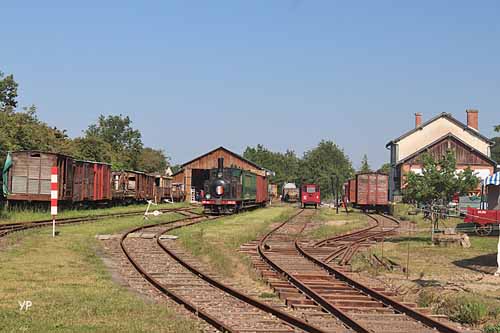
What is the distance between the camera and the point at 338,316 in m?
10.2

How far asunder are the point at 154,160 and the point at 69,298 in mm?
120165

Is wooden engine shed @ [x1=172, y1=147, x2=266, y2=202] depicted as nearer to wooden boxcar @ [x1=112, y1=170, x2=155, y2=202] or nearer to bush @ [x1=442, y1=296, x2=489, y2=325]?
wooden boxcar @ [x1=112, y1=170, x2=155, y2=202]

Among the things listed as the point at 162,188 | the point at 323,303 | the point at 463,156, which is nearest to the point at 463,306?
the point at 323,303

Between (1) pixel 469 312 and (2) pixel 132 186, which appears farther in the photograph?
(2) pixel 132 186

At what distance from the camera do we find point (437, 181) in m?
26.3

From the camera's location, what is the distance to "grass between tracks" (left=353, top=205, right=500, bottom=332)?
33.9ft

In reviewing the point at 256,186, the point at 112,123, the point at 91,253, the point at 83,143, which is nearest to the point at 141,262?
the point at 91,253

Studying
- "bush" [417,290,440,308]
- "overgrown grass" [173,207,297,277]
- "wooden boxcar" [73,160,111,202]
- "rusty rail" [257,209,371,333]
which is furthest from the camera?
"wooden boxcar" [73,160,111,202]

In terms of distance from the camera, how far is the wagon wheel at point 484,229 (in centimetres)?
2717

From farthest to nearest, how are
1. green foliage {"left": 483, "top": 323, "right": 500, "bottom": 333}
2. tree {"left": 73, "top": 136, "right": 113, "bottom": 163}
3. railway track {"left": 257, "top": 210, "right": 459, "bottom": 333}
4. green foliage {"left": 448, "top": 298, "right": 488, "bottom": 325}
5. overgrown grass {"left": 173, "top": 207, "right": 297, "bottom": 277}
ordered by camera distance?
tree {"left": 73, "top": 136, "right": 113, "bottom": 163} → overgrown grass {"left": 173, "top": 207, "right": 297, "bottom": 277} → green foliage {"left": 448, "top": 298, "right": 488, "bottom": 325} → railway track {"left": 257, "top": 210, "right": 459, "bottom": 333} → green foliage {"left": 483, "top": 323, "right": 500, "bottom": 333}

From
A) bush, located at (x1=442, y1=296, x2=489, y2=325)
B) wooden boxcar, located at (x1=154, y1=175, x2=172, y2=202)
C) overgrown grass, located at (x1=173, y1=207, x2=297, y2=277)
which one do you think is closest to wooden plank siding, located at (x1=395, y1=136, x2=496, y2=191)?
wooden boxcar, located at (x1=154, y1=175, x2=172, y2=202)

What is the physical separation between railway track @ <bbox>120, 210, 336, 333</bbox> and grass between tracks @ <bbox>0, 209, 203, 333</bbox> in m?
0.57

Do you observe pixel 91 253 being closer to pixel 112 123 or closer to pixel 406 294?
pixel 406 294

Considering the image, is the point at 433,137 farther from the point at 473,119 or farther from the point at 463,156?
the point at 463,156
